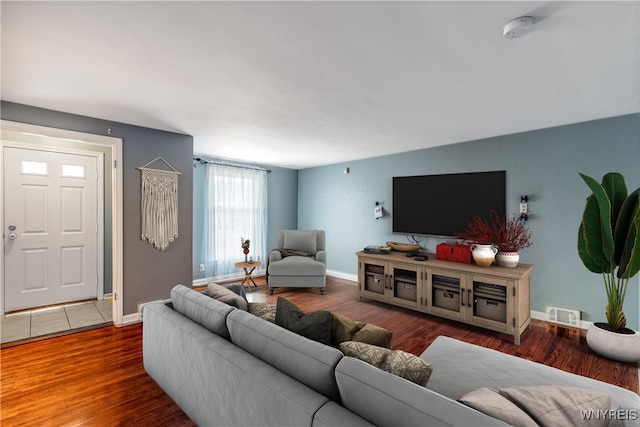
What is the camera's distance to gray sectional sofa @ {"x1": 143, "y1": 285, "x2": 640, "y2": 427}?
93cm

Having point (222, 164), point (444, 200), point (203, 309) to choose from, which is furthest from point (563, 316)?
point (222, 164)

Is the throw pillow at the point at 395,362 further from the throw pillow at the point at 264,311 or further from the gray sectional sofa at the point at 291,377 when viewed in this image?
the throw pillow at the point at 264,311

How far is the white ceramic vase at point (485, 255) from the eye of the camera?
3166mm

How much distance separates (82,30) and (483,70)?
8.09 ft

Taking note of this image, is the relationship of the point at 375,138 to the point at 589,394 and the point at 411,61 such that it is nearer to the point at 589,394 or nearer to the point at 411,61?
the point at 411,61

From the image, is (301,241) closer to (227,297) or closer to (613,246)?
(227,297)

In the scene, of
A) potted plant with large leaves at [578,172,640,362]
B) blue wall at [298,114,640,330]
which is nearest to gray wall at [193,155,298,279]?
blue wall at [298,114,640,330]

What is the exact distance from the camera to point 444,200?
416cm

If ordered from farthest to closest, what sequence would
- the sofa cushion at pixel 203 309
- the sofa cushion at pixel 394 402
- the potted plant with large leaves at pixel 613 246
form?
the potted plant with large leaves at pixel 613 246, the sofa cushion at pixel 203 309, the sofa cushion at pixel 394 402

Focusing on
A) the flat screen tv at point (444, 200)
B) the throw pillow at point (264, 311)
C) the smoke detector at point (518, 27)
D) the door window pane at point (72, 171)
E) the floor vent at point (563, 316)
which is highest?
the smoke detector at point (518, 27)

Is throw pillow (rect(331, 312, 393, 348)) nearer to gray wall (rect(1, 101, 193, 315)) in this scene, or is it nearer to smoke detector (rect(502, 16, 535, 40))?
smoke detector (rect(502, 16, 535, 40))

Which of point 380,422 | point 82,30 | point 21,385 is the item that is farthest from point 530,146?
point 21,385

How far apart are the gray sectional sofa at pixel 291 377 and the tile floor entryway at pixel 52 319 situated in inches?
73.5

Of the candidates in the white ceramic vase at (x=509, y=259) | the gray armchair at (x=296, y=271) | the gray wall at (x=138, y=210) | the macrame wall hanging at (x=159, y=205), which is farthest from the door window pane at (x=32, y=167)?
the white ceramic vase at (x=509, y=259)
